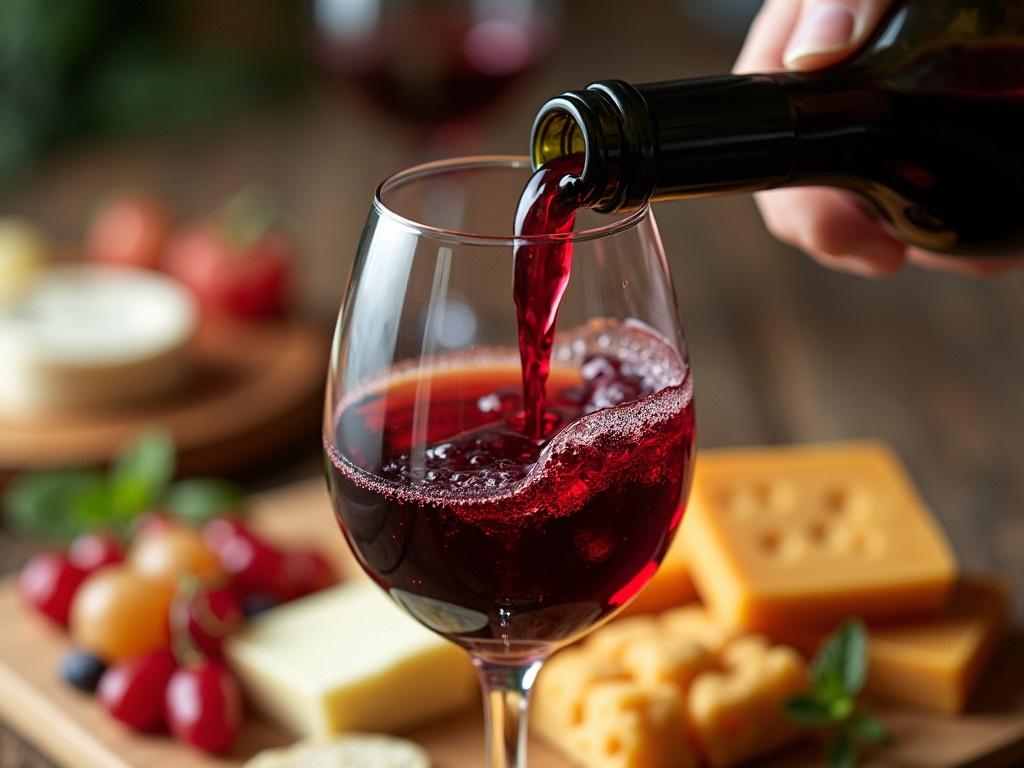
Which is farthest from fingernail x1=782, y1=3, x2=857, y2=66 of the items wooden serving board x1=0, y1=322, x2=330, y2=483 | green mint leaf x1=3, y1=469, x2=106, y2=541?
wooden serving board x1=0, y1=322, x2=330, y2=483

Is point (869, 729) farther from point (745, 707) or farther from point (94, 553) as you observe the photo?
point (94, 553)

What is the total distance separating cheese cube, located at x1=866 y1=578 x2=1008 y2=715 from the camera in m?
1.55

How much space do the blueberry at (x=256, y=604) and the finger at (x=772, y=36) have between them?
2.64 feet

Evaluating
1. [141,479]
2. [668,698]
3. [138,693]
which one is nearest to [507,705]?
[668,698]

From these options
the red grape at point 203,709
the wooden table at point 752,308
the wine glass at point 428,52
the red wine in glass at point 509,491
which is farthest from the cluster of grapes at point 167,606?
the wine glass at point 428,52

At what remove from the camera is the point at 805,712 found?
4.74ft

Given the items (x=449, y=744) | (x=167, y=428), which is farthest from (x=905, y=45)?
(x=167, y=428)

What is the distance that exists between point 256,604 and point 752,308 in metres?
1.45

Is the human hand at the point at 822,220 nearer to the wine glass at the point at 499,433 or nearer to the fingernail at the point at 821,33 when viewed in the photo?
the fingernail at the point at 821,33

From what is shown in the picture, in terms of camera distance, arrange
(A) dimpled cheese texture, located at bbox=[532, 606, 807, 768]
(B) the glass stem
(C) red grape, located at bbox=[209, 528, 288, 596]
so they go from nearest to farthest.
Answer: (B) the glass stem < (A) dimpled cheese texture, located at bbox=[532, 606, 807, 768] < (C) red grape, located at bbox=[209, 528, 288, 596]

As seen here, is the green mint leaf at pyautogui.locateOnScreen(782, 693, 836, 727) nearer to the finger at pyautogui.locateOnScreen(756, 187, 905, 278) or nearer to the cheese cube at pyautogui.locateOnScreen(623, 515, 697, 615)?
the cheese cube at pyautogui.locateOnScreen(623, 515, 697, 615)

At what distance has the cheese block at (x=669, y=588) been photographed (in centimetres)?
172

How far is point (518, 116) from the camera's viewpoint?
3.69m

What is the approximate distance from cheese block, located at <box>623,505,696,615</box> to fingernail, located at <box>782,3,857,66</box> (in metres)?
0.65
